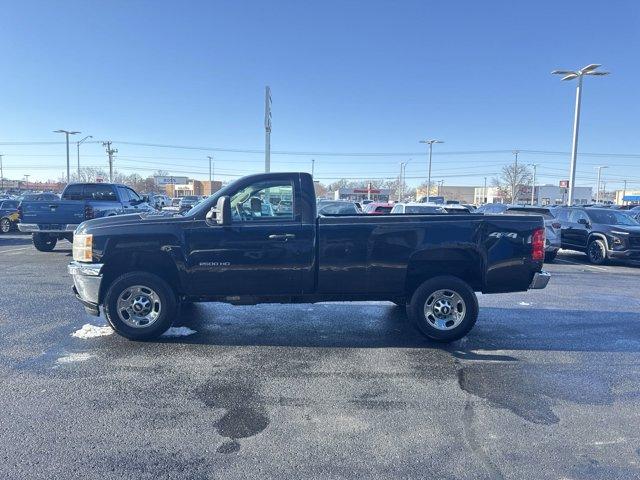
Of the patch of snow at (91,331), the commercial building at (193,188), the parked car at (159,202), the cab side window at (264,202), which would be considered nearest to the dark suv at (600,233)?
the cab side window at (264,202)

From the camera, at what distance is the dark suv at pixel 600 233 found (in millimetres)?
13062

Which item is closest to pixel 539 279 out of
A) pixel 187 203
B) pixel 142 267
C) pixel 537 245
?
pixel 537 245

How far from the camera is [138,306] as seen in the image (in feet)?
17.9

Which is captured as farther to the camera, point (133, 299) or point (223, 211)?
point (133, 299)

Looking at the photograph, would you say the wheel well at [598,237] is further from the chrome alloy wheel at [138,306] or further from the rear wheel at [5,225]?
the rear wheel at [5,225]

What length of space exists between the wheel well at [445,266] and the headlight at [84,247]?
3.89m

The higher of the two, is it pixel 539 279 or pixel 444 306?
pixel 539 279

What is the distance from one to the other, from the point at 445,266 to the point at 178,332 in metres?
3.64

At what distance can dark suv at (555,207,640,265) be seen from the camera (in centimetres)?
1306

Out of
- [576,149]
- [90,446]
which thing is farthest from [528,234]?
[576,149]

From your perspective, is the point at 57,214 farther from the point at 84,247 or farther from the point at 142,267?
the point at 142,267

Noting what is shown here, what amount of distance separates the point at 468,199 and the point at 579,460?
13458cm

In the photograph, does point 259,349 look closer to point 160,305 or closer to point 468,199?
point 160,305

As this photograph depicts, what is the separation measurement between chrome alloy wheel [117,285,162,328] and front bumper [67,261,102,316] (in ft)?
1.04
